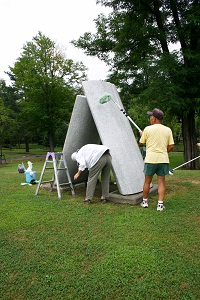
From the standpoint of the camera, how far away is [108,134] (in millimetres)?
5348

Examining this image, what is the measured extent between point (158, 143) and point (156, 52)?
433 inches

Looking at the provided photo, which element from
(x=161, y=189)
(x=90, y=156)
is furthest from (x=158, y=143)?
(x=90, y=156)

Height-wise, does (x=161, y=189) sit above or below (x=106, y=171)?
below

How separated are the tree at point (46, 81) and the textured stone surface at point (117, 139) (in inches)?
657

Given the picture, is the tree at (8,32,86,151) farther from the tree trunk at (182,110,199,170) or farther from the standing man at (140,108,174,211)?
the standing man at (140,108,174,211)

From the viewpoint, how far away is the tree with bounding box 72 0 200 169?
1134cm

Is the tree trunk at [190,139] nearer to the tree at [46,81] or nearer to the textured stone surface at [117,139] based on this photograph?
the textured stone surface at [117,139]

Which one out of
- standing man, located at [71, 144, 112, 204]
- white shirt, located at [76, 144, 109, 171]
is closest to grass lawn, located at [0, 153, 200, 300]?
standing man, located at [71, 144, 112, 204]

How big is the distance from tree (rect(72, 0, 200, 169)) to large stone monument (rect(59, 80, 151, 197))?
585 cm

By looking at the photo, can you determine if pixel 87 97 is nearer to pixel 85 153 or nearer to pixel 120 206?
pixel 85 153

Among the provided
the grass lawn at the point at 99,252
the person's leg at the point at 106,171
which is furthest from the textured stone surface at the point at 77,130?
the grass lawn at the point at 99,252

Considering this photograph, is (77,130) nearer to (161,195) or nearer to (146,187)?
(146,187)

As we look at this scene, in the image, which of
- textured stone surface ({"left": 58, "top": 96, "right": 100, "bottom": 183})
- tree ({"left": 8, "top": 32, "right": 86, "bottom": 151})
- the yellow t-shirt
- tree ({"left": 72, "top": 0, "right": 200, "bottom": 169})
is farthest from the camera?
tree ({"left": 8, "top": 32, "right": 86, "bottom": 151})

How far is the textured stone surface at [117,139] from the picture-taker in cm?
512
